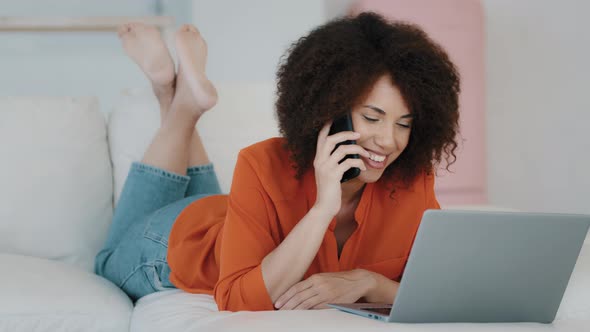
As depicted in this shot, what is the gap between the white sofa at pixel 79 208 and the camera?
5.16 feet

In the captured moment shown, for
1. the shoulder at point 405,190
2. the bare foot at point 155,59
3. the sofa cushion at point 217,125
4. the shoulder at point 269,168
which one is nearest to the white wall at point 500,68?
the sofa cushion at point 217,125

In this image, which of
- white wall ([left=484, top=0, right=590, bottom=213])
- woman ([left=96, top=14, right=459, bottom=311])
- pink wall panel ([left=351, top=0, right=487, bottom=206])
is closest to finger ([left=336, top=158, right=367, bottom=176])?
woman ([left=96, top=14, right=459, bottom=311])

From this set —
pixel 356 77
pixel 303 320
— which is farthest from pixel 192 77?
pixel 303 320

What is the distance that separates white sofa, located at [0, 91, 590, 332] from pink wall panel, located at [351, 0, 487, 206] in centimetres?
163

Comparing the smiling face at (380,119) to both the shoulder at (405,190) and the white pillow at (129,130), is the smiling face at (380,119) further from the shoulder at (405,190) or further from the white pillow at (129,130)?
the white pillow at (129,130)

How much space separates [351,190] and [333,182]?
0.24 metres

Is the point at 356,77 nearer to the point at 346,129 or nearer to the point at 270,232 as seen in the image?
the point at 346,129

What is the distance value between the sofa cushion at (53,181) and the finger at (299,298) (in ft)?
3.20

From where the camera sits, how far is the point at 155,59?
2.28 meters

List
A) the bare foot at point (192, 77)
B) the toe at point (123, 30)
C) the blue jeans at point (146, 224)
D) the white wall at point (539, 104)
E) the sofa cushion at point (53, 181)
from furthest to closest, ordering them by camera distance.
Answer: the white wall at point (539, 104) → the toe at point (123, 30) → the bare foot at point (192, 77) → the sofa cushion at point (53, 181) → the blue jeans at point (146, 224)

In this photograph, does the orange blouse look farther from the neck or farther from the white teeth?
the white teeth

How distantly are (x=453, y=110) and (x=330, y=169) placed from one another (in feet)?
1.12

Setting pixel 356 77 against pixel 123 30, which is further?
pixel 123 30

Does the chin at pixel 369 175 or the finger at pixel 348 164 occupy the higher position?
the finger at pixel 348 164
